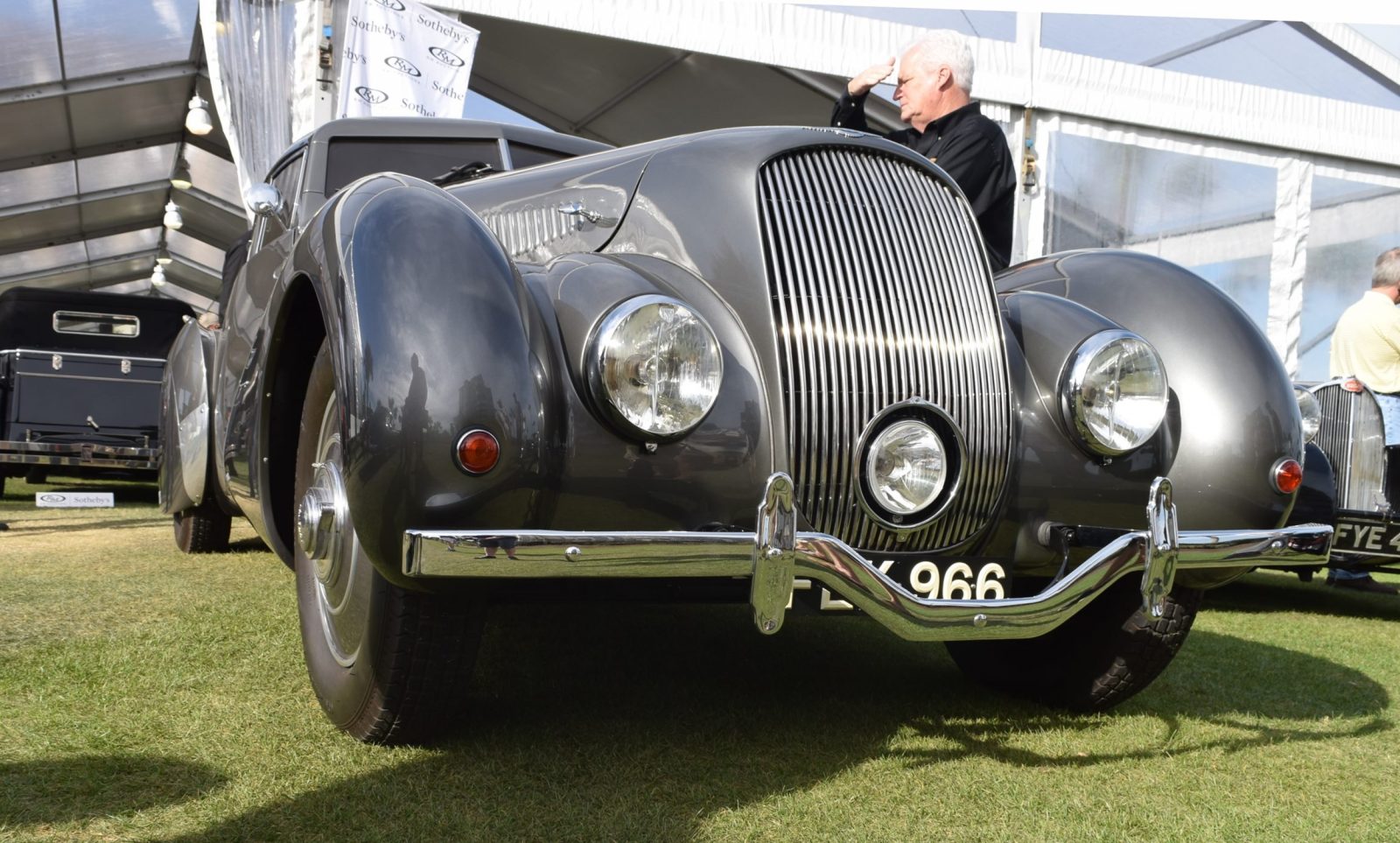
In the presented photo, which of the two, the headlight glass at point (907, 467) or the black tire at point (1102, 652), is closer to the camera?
the headlight glass at point (907, 467)

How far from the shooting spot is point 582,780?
2.06m

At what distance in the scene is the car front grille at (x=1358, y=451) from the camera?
4.68 m

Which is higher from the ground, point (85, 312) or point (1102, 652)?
point (85, 312)

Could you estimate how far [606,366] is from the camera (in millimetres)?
1852

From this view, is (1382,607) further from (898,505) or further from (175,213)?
(175,213)

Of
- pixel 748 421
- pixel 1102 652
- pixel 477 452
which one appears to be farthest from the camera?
pixel 1102 652

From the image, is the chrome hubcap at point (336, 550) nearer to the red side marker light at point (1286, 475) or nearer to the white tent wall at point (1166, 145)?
the red side marker light at point (1286, 475)

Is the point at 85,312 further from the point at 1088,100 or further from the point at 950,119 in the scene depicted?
the point at 950,119

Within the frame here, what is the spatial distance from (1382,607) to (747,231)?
173 inches

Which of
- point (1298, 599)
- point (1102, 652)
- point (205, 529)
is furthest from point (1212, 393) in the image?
point (205, 529)

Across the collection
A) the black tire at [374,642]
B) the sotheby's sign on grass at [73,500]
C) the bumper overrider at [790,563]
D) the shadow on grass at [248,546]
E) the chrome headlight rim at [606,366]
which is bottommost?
the sotheby's sign on grass at [73,500]

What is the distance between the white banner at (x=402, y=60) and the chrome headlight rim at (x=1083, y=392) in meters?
4.87

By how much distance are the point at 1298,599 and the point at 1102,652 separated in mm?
3225


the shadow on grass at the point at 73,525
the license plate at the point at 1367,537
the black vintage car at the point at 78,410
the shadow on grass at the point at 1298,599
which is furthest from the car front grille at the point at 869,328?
the black vintage car at the point at 78,410
